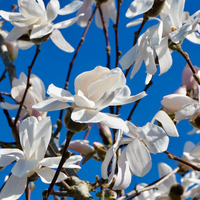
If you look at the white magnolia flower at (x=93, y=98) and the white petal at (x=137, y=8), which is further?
the white petal at (x=137, y=8)

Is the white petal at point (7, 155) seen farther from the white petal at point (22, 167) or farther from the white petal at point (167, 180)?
the white petal at point (167, 180)

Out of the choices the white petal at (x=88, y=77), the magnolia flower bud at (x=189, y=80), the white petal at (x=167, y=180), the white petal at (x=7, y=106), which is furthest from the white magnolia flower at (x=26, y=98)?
the white petal at (x=167, y=180)

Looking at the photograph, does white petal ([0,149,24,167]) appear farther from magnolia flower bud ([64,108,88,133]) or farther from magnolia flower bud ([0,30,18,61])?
magnolia flower bud ([0,30,18,61])

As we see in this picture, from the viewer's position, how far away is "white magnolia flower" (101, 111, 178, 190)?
0.39 meters

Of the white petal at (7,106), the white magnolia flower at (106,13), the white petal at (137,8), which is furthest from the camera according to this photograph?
the white magnolia flower at (106,13)

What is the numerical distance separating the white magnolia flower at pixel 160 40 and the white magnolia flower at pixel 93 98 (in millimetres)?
98

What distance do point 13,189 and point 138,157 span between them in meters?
0.18

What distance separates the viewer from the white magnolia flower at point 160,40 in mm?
435

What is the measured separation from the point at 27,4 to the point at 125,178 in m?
0.33

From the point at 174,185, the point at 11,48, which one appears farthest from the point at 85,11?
the point at 174,185

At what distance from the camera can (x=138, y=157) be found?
410 mm

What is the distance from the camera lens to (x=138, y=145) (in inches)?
16.3

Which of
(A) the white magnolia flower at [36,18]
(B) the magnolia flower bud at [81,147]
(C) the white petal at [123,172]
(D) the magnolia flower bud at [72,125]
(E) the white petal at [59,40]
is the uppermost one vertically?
(A) the white magnolia flower at [36,18]

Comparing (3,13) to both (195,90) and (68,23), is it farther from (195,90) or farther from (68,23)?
(195,90)
